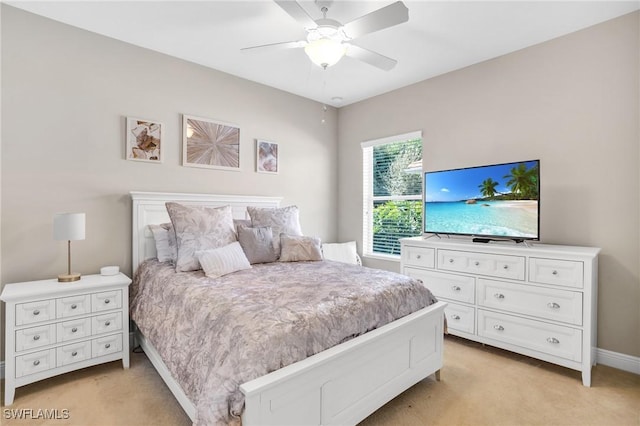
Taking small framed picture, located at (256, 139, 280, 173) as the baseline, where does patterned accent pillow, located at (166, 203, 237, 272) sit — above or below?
below

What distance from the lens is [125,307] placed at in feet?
8.03

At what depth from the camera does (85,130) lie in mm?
2645

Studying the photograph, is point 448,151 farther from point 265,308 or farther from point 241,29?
point 265,308

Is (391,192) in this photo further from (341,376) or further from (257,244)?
(341,376)

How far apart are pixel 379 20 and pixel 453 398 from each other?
2397 mm

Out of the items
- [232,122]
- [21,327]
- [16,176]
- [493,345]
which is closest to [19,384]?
[21,327]

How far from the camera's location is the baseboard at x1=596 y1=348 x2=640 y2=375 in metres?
2.41

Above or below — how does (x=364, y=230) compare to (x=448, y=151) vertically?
below

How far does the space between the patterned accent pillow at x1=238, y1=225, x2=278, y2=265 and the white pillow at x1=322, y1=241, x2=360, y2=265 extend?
4.12ft

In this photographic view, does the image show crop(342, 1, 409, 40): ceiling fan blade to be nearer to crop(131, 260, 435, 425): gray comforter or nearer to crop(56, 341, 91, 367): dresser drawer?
crop(131, 260, 435, 425): gray comforter

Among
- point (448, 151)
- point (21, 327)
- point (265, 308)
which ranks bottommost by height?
point (21, 327)

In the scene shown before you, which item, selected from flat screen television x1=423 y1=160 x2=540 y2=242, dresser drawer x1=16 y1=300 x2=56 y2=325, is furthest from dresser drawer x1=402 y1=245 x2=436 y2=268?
dresser drawer x1=16 y1=300 x2=56 y2=325

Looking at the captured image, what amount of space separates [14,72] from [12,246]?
1.27m

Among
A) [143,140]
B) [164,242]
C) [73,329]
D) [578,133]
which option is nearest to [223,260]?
[164,242]
